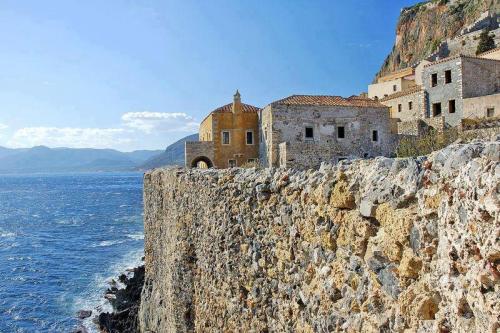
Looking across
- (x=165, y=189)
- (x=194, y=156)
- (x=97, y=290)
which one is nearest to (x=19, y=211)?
(x=97, y=290)

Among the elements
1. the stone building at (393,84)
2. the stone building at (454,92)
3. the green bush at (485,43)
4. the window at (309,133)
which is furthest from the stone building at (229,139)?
the green bush at (485,43)

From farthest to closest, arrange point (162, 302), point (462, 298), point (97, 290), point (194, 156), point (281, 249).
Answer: point (97, 290) → point (194, 156) → point (162, 302) → point (281, 249) → point (462, 298)

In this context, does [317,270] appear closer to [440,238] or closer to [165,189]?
[440,238]

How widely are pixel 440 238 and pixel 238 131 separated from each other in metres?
25.4

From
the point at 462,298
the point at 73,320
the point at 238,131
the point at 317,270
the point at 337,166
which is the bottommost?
the point at 73,320

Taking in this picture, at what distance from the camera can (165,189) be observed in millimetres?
17172

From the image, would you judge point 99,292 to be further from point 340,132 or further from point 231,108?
point 340,132

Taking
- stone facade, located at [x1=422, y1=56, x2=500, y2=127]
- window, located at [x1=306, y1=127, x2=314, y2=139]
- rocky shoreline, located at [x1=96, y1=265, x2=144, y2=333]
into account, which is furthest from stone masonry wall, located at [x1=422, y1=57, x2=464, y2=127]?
rocky shoreline, located at [x1=96, y1=265, x2=144, y2=333]

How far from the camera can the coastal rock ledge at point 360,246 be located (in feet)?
9.58

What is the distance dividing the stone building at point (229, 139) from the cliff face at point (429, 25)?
3589cm

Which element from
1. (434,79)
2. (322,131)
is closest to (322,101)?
(322,131)

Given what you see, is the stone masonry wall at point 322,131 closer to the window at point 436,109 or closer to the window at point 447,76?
the window at point 436,109

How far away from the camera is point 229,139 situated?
28.3m

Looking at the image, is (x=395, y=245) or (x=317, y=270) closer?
(x=395, y=245)
